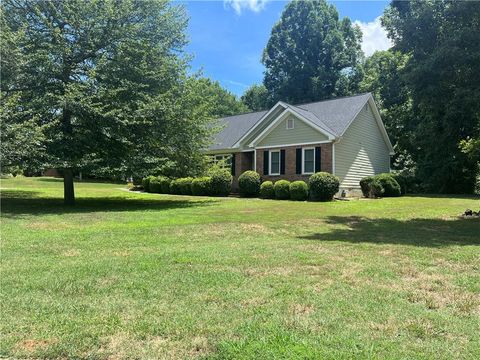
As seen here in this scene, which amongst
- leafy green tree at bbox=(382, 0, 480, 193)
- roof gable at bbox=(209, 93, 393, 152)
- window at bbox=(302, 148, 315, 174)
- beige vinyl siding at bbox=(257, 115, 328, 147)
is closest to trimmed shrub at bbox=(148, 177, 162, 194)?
roof gable at bbox=(209, 93, 393, 152)

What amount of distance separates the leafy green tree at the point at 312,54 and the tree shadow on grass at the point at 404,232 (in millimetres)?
35943

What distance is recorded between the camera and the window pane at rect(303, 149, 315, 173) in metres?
22.9

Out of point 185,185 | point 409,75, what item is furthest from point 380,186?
point 409,75

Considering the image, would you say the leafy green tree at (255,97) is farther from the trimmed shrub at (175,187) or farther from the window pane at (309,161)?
the window pane at (309,161)

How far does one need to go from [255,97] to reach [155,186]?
3303cm

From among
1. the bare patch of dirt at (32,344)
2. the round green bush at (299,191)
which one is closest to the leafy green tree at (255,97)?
the round green bush at (299,191)

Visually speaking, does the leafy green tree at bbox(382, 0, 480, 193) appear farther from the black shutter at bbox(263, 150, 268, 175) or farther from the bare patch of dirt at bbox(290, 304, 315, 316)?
the black shutter at bbox(263, 150, 268, 175)

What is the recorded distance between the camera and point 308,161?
23078 millimetres

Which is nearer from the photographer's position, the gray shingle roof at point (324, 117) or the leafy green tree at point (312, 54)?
the gray shingle roof at point (324, 117)

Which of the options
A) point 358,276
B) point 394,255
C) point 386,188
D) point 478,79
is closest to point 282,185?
point 386,188

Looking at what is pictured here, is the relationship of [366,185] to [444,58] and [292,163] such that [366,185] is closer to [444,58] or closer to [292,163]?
[292,163]

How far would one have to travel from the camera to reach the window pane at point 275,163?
24.3m

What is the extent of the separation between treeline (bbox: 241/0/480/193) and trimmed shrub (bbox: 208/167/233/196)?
10123 mm

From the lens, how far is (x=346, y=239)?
346 inches
